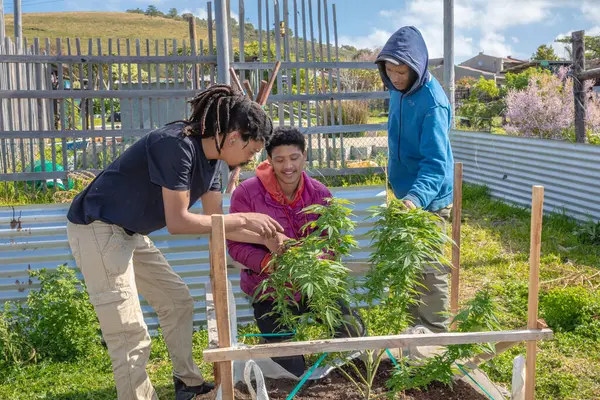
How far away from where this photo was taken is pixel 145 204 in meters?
2.74

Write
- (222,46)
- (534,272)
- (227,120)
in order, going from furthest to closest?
1. (222,46)
2. (227,120)
3. (534,272)

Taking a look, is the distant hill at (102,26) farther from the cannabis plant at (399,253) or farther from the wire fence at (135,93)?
the cannabis plant at (399,253)

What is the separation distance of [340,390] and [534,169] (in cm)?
539

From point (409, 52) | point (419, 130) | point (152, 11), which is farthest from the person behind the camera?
point (152, 11)

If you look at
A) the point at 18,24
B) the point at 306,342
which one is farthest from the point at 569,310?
the point at 18,24

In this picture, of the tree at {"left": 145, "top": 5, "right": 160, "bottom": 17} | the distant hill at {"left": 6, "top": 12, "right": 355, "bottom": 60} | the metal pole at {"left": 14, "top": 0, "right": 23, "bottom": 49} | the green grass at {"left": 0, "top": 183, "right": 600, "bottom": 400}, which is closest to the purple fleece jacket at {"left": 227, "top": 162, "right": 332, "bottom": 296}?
the green grass at {"left": 0, "top": 183, "right": 600, "bottom": 400}

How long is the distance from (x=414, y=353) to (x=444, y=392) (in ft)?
1.07

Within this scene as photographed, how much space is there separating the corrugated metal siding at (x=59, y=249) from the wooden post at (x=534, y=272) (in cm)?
172

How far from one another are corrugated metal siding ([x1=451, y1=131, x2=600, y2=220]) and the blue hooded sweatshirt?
3.78 meters

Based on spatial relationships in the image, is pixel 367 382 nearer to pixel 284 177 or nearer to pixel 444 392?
pixel 444 392

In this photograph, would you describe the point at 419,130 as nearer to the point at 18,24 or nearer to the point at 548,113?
the point at 548,113

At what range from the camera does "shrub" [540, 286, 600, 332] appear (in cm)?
429

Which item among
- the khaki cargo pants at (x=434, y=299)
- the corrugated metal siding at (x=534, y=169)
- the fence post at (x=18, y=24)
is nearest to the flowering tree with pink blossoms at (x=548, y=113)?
the corrugated metal siding at (x=534, y=169)

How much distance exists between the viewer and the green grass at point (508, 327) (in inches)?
142
